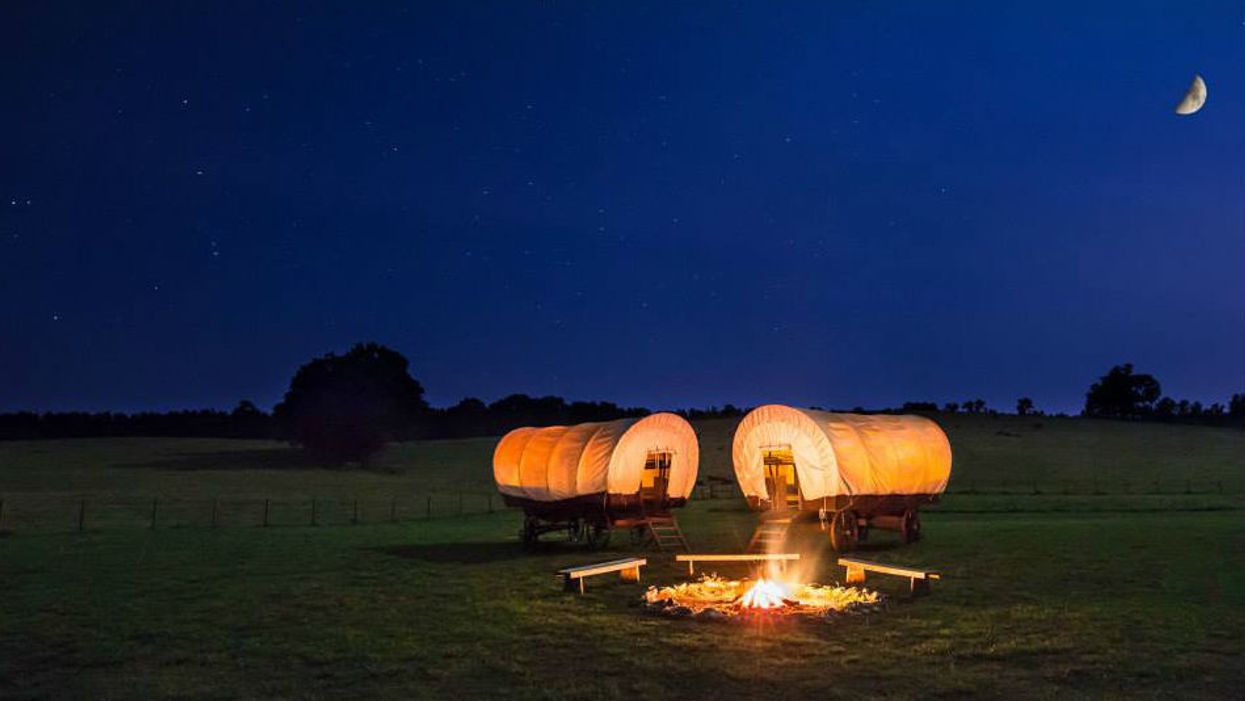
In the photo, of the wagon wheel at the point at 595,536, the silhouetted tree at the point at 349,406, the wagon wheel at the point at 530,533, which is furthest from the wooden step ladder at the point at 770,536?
the silhouetted tree at the point at 349,406

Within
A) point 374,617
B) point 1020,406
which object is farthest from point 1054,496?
point 1020,406

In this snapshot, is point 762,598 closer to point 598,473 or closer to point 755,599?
point 755,599

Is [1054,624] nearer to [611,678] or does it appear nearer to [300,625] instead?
[611,678]

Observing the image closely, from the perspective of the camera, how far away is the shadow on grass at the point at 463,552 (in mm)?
19391

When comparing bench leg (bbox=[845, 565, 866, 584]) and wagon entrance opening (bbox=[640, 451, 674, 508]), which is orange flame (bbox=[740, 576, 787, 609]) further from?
wagon entrance opening (bbox=[640, 451, 674, 508])

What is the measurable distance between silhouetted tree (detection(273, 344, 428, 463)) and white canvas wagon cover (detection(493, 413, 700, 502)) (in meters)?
38.9

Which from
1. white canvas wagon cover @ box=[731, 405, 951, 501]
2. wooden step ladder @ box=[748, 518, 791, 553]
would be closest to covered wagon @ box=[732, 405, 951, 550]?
white canvas wagon cover @ box=[731, 405, 951, 501]

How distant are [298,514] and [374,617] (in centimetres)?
2277

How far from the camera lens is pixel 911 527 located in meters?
22.2

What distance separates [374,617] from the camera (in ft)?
41.1

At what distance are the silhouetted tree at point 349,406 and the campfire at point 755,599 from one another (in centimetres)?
4826

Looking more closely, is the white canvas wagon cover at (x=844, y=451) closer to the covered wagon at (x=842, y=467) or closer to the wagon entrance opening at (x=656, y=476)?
the covered wagon at (x=842, y=467)

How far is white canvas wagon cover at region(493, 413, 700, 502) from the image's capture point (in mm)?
20859

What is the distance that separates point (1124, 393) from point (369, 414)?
10591cm
